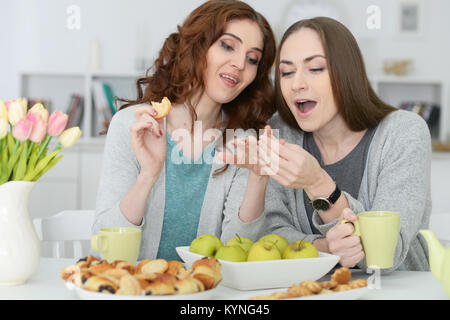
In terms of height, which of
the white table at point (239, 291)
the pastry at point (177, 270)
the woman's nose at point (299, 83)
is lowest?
the white table at point (239, 291)

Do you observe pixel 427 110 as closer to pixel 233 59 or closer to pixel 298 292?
pixel 233 59

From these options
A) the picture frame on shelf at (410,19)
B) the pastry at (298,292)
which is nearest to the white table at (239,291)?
the pastry at (298,292)

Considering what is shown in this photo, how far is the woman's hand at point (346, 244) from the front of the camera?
3.37 feet

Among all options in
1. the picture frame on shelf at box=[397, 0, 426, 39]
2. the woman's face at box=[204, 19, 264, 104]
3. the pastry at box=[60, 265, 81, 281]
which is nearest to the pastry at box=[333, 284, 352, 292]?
the pastry at box=[60, 265, 81, 281]

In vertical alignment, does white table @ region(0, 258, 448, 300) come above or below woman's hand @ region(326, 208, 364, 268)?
below

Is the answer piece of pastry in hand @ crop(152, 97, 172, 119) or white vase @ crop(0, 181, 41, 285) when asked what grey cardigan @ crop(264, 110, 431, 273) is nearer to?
piece of pastry in hand @ crop(152, 97, 172, 119)

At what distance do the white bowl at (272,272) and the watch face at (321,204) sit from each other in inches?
8.4

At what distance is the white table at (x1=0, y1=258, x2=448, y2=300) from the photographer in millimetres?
941

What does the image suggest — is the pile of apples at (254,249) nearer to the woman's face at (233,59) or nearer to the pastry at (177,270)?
the pastry at (177,270)

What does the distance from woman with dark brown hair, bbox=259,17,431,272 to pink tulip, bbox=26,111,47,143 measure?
0.55m

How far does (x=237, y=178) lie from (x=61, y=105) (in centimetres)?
260

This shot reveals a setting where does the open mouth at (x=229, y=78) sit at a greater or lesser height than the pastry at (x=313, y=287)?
greater

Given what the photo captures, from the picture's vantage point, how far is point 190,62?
5.21 feet
